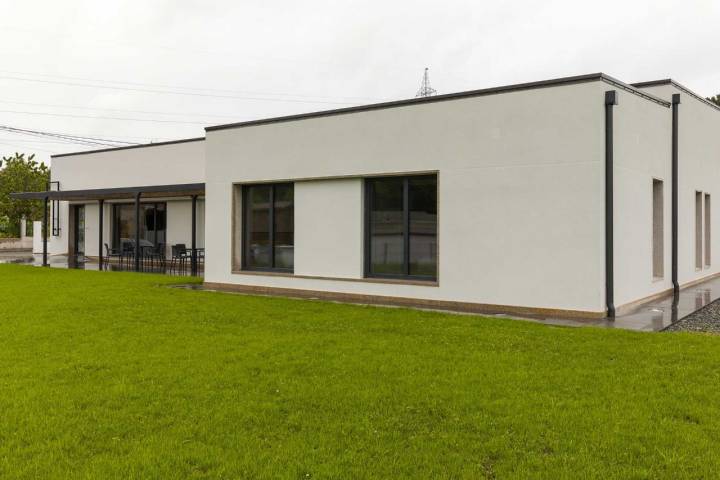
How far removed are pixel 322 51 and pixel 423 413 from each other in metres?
25.9

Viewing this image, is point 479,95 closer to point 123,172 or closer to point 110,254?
point 110,254

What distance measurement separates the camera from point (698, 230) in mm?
14508

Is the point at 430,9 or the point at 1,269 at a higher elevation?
the point at 430,9

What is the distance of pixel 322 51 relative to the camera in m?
28.0

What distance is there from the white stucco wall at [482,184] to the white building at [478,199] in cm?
2

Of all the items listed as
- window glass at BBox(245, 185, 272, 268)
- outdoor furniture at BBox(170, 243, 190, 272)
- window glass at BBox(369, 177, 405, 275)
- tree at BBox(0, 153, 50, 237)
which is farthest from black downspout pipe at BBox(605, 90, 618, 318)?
tree at BBox(0, 153, 50, 237)

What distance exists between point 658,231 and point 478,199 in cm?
432

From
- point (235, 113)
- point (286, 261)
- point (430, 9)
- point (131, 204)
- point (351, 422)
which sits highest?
point (235, 113)

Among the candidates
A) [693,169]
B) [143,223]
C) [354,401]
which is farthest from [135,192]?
[354,401]

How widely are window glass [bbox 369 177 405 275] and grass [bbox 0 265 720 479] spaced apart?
3232 millimetres

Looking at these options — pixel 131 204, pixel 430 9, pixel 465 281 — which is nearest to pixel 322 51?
pixel 430 9

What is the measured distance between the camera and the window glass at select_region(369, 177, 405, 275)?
11.1m

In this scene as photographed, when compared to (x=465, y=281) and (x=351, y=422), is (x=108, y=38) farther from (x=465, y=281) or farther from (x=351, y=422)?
(x=351, y=422)

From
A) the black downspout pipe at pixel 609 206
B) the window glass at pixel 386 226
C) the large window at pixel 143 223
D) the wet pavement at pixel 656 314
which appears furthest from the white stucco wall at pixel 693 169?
the large window at pixel 143 223
